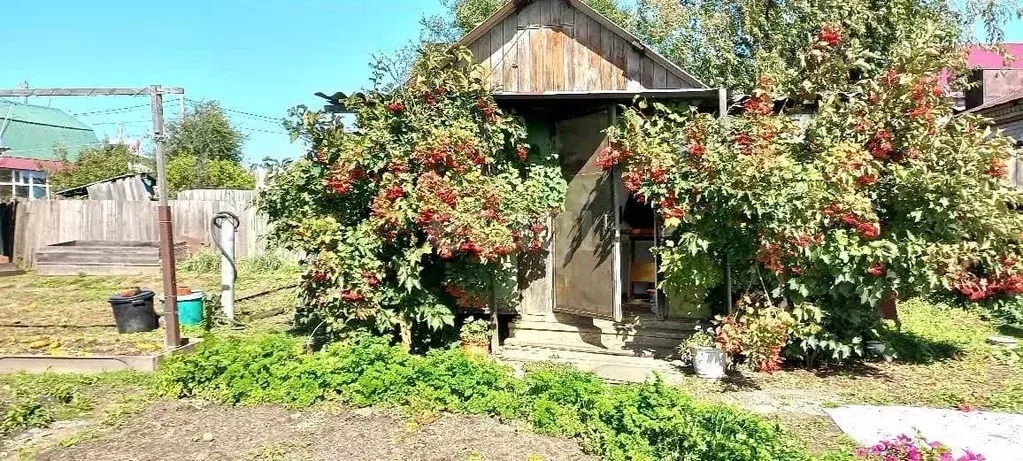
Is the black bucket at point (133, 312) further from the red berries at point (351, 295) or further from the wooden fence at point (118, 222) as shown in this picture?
the wooden fence at point (118, 222)

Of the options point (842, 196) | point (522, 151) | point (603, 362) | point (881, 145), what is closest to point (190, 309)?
point (522, 151)

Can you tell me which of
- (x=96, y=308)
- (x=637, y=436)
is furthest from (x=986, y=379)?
(x=96, y=308)

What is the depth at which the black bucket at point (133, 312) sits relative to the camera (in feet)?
24.3

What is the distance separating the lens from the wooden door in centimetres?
657

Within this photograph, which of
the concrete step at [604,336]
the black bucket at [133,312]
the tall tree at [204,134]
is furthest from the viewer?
the tall tree at [204,134]

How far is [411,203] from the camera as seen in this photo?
5746 millimetres

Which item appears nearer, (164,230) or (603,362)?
(164,230)

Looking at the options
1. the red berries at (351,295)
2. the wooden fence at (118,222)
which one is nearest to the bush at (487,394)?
the red berries at (351,295)

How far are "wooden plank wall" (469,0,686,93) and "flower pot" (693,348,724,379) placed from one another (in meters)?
3.10

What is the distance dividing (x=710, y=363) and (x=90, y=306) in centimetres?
902

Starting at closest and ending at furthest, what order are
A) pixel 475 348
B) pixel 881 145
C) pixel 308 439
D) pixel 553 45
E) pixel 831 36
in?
pixel 308 439 < pixel 881 145 < pixel 831 36 < pixel 475 348 < pixel 553 45

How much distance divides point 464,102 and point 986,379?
17.2 feet

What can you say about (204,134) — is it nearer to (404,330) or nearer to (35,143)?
(35,143)

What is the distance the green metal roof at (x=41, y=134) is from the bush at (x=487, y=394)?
117 ft
